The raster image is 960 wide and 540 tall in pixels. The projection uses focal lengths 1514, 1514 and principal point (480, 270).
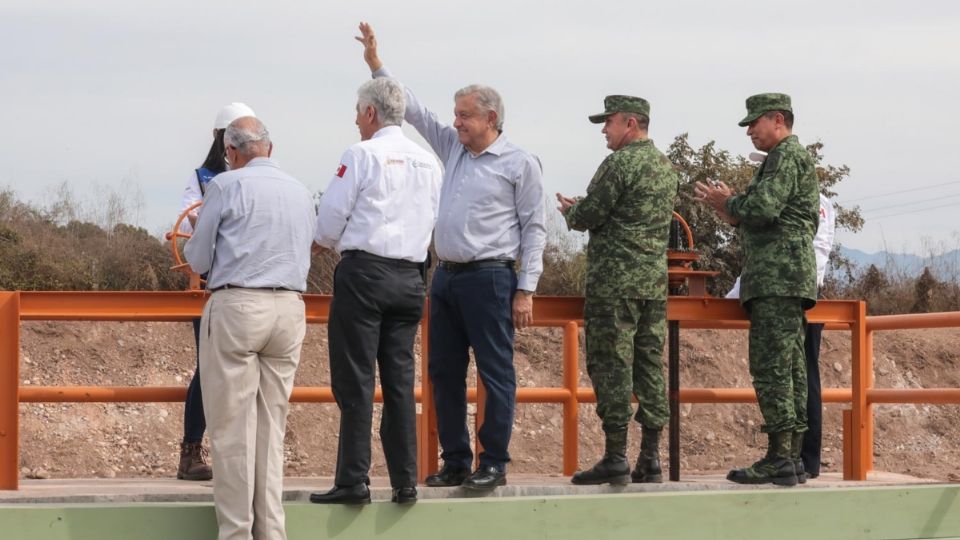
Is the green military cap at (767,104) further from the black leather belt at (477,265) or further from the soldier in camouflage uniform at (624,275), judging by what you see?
the black leather belt at (477,265)

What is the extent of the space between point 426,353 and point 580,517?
112 centimetres

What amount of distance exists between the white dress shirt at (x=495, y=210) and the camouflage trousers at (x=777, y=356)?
127 cm

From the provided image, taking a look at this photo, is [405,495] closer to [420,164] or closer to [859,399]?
[420,164]

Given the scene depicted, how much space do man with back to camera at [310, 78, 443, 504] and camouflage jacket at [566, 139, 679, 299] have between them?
999 millimetres

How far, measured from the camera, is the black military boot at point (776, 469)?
753cm

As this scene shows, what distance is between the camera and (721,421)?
19203mm

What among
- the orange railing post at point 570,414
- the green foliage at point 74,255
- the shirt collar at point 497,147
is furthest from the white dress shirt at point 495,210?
the green foliage at point 74,255

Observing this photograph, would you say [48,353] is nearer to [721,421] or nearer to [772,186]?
[721,421]

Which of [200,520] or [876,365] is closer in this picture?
[200,520]

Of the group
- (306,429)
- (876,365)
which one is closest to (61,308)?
(306,429)

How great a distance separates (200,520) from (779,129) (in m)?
3.48

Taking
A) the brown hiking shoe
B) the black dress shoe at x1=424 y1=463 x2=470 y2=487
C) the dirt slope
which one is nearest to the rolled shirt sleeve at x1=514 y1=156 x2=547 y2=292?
the black dress shoe at x1=424 y1=463 x2=470 y2=487

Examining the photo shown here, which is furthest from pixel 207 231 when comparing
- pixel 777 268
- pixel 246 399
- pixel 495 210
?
pixel 777 268

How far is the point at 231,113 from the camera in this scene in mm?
7512
